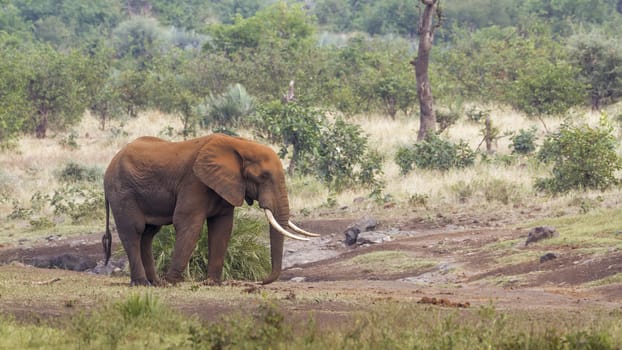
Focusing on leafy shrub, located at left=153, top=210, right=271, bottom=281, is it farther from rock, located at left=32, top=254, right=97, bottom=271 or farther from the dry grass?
the dry grass

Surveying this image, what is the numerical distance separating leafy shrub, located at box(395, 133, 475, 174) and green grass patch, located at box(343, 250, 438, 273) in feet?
25.9

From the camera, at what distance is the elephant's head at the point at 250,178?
455 inches

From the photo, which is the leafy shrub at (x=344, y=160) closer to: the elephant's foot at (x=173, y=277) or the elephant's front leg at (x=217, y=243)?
the elephant's front leg at (x=217, y=243)

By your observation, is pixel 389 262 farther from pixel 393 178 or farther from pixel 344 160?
pixel 344 160

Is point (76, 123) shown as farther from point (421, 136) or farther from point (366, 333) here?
point (366, 333)

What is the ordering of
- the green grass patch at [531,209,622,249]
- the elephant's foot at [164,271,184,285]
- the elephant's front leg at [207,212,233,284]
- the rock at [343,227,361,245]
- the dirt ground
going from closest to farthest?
the dirt ground → the elephant's foot at [164,271,184,285] → the elephant's front leg at [207,212,233,284] → the green grass patch at [531,209,622,249] → the rock at [343,227,361,245]

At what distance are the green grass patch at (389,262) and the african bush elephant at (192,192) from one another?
3611mm

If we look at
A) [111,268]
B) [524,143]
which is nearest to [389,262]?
[111,268]

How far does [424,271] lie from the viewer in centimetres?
1484

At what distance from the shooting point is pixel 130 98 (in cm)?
3641

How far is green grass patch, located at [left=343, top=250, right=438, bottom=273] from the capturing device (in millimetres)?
15156

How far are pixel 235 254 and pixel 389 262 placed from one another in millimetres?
2276

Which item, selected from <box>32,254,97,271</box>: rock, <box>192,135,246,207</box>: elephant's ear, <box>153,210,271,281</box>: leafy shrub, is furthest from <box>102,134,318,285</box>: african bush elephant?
<box>32,254,97,271</box>: rock

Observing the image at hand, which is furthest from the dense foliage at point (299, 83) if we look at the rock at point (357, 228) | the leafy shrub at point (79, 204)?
the rock at point (357, 228)
